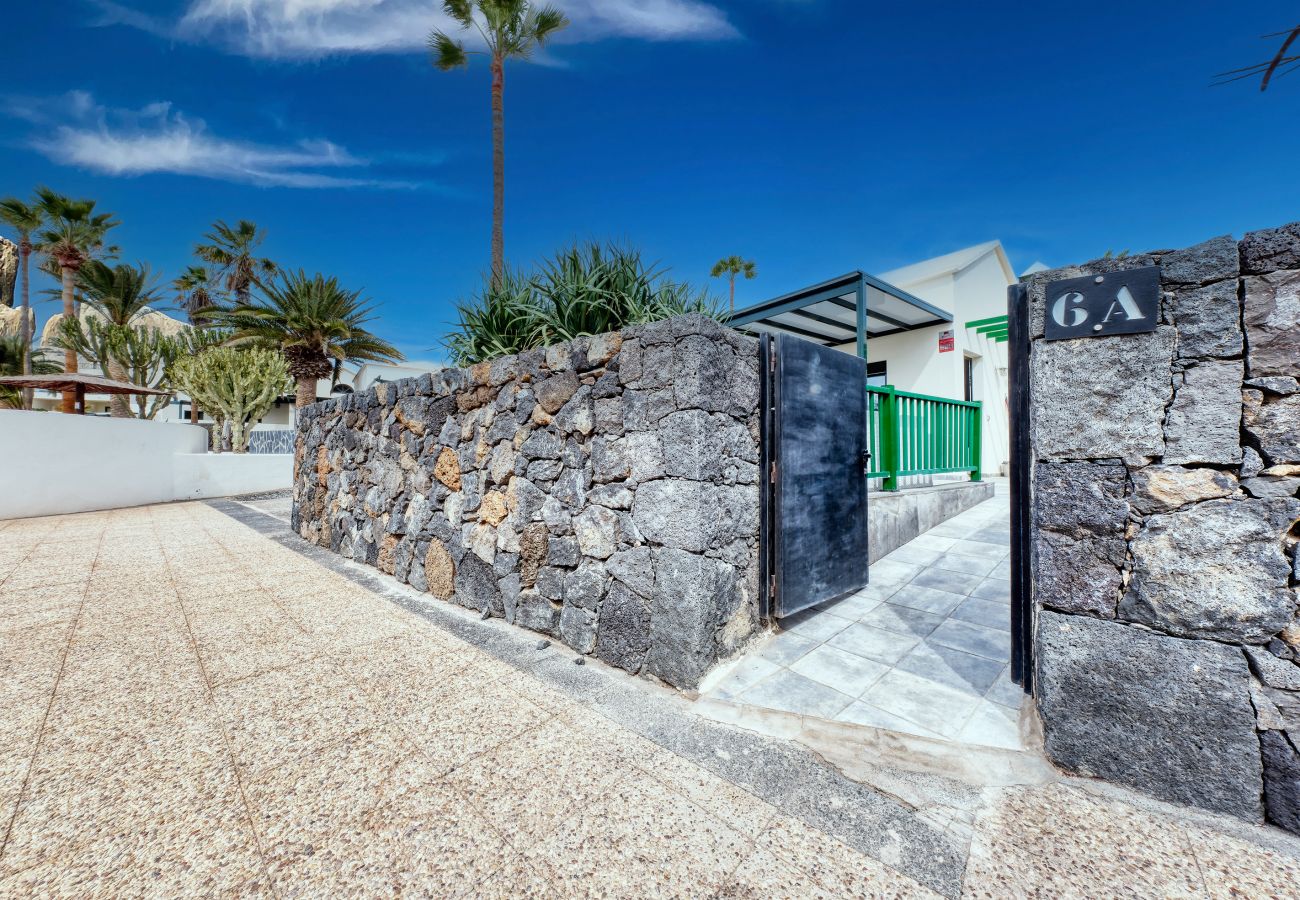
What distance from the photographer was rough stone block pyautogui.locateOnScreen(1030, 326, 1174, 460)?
158 centimetres

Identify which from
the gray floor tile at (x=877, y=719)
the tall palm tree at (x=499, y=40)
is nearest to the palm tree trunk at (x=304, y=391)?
the tall palm tree at (x=499, y=40)

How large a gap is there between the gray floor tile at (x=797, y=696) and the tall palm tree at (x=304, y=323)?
12.8 m

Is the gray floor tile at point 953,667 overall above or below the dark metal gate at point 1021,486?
below

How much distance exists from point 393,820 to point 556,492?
1.74m

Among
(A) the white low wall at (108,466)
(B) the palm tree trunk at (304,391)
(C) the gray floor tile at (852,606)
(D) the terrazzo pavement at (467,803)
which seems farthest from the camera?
Answer: (B) the palm tree trunk at (304,391)

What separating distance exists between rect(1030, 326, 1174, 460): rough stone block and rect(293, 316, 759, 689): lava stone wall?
1265 mm

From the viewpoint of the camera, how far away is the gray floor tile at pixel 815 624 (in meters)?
2.83

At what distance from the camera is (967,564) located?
12.6 ft

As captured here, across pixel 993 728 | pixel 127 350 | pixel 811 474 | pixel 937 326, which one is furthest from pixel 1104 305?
pixel 127 350

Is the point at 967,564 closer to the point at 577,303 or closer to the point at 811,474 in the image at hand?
the point at 811,474

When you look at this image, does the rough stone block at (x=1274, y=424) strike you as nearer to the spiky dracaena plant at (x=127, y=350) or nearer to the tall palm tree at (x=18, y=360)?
the spiky dracaena plant at (x=127, y=350)

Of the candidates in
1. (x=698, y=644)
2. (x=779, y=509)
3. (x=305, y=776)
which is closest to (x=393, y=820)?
(x=305, y=776)

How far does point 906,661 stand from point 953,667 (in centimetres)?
20

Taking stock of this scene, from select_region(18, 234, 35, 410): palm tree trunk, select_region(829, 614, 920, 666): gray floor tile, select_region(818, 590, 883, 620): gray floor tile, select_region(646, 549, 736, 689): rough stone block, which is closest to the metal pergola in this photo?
select_region(818, 590, 883, 620): gray floor tile
